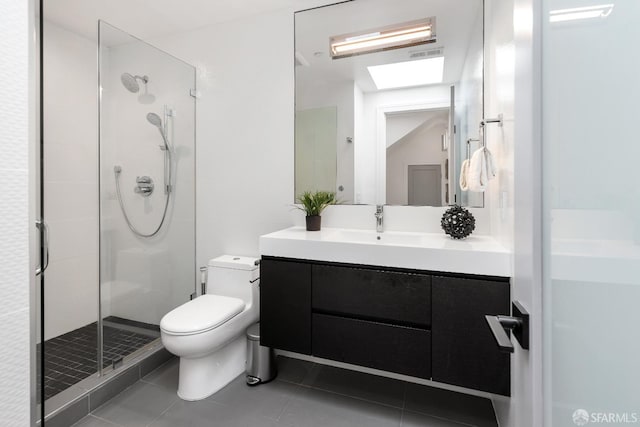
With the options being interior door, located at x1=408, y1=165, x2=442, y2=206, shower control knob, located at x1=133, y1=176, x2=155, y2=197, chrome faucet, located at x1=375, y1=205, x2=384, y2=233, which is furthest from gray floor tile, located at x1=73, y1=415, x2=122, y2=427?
interior door, located at x1=408, y1=165, x2=442, y2=206

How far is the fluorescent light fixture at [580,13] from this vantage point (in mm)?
379

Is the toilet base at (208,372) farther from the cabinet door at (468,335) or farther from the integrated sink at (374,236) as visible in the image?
the cabinet door at (468,335)

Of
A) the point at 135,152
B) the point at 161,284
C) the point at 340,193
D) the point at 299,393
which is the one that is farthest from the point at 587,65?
the point at 161,284

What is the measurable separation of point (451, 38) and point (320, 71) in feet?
2.86

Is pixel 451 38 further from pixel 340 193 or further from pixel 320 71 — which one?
pixel 340 193

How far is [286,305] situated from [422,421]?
0.94 m

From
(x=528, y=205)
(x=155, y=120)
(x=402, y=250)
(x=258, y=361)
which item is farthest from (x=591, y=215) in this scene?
(x=155, y=120)

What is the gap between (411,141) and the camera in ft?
6.51

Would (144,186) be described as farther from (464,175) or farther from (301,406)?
(464,175)

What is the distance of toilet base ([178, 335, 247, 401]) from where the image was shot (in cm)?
175

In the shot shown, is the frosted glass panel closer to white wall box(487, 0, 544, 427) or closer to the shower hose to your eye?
white wall box(487, 0, 544, 427)

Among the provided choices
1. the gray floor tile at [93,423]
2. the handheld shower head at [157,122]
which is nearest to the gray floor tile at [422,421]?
the gray floor tile at [93,423]

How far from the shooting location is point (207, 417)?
5.23 ft

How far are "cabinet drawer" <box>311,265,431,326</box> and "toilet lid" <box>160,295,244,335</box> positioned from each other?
0.56 m
